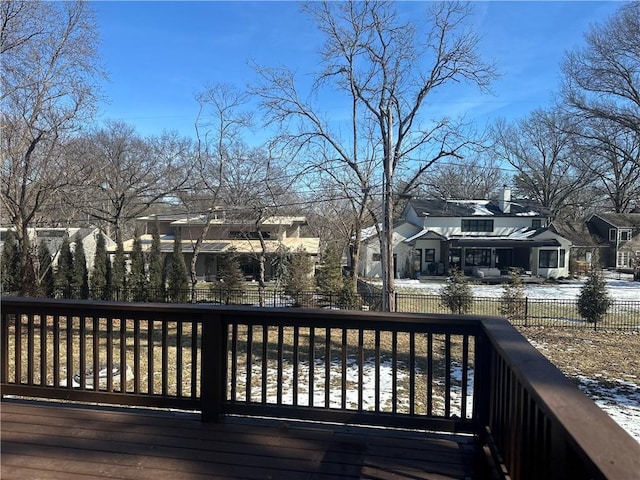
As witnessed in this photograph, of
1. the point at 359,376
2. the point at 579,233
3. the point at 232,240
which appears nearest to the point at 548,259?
the point at 579,233

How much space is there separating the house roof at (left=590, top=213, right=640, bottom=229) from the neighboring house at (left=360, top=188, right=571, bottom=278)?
874 cm

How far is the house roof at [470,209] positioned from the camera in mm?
30312

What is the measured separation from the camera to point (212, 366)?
8.84 ft

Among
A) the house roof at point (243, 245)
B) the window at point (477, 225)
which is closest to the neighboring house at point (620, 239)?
the window at point (477, 225)

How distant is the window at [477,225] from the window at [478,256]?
178 centimetres

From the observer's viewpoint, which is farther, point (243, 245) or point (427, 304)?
point (243, 245)

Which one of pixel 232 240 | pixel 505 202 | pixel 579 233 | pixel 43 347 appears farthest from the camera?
pixel 579 233

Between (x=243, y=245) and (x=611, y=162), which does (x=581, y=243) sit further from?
(x=243, y=245)

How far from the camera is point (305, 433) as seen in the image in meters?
2.51

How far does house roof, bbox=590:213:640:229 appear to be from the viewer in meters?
35.2

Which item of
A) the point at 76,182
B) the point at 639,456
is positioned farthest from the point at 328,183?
the point at 639,456

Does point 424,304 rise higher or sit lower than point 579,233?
lower

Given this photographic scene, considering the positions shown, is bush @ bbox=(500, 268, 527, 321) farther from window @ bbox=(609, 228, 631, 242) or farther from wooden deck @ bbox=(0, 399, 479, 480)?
window @ bbox=(609, 228, 631, 242)

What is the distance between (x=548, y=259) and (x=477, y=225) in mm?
4869
